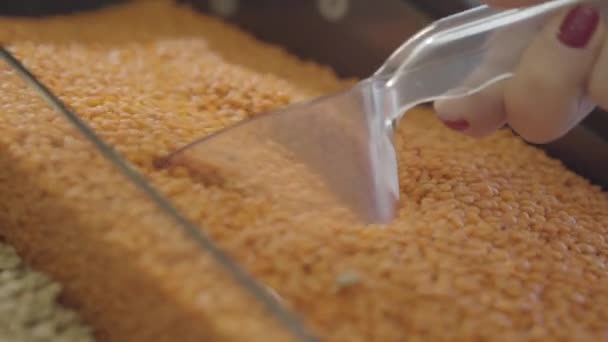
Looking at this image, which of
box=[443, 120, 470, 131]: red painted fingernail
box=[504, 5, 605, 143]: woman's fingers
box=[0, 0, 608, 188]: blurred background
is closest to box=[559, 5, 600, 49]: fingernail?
box=[504, 5, 605, 143]: woman's fingers

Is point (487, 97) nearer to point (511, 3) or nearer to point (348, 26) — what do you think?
point (511, 3)

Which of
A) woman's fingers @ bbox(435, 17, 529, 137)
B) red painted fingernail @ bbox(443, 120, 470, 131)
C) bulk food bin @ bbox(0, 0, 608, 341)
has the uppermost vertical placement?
woman's fingers @ bbox(435, 17, 529, 137)

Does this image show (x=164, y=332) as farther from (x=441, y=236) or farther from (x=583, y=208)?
(x=583, y=208)

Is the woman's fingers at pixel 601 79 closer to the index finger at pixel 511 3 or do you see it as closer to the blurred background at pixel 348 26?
the index finger at pixel 511 3

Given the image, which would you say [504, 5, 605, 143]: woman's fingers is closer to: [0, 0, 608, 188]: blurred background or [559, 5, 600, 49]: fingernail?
[559, 5, 600, 49]: fingernail

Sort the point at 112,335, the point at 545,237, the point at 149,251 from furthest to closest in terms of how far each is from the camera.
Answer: the point at 545,237 < the point at 112,335 < the point at 149,251

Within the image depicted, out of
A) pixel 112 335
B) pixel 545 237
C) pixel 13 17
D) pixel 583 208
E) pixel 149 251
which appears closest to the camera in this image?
pixel 149 251

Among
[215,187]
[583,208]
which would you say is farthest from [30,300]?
[583,208]
